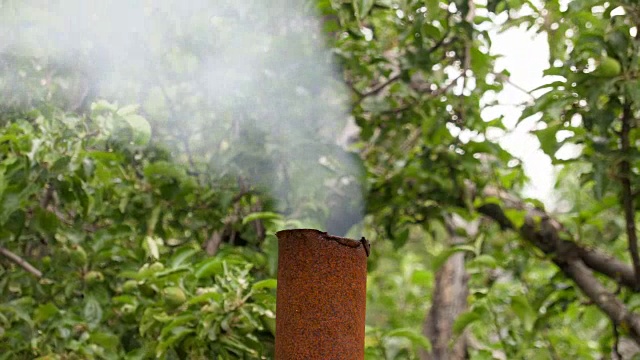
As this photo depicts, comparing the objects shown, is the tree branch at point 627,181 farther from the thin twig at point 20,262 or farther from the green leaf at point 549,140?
the thin twig at point 20,262

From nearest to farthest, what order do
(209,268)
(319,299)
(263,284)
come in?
(319,299) → (263,284) → (209,268)

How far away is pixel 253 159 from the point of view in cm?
280

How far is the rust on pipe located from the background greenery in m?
0.59

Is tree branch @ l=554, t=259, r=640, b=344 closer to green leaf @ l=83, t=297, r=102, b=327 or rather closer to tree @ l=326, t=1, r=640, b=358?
tree @ l=326, t=1, r=640, b=358

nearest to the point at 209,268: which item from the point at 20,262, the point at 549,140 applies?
the point at 20,262

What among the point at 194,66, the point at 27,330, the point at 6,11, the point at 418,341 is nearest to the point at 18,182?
the point at 27,330

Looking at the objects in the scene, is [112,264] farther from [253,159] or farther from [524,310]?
[524,310]

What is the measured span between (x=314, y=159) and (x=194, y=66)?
2.02 feet

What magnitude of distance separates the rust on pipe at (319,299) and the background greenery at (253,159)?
1.92 feet

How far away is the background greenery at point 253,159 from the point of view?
7.36 ft

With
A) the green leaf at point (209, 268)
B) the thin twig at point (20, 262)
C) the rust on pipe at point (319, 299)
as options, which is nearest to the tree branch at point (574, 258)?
the green leaf at point (209, 268)

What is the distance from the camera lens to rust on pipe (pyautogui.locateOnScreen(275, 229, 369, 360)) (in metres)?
1.43

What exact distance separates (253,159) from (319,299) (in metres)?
1.41

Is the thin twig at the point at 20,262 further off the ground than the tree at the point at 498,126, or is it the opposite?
the tree at the point at 498,126
